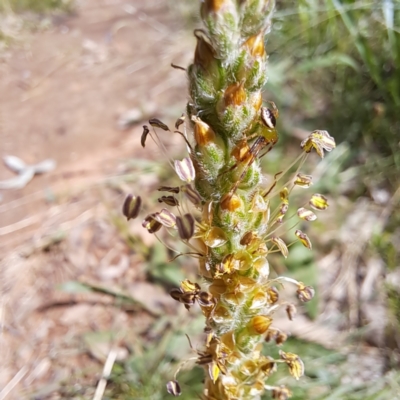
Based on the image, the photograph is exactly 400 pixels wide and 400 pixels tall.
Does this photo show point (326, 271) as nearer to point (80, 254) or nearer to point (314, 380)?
point (314, 380)

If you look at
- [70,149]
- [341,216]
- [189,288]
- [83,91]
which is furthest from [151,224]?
[83,91]

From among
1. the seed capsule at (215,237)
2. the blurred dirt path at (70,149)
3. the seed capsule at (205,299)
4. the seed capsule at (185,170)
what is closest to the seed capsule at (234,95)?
the seed capsule at (185,170)

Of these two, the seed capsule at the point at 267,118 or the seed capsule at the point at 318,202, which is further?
the seed capsule at the point at 318,202

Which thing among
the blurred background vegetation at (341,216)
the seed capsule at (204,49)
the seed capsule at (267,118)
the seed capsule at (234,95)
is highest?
the seed capsule at (204,49)

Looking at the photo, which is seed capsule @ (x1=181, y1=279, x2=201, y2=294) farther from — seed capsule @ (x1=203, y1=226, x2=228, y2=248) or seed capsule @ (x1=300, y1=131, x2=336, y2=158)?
seed capsule @ (x1=300, y1=131, x2=336, y2=158)

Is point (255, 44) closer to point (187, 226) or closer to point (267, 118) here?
point (267, 118)

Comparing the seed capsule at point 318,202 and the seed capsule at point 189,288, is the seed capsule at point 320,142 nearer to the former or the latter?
the seed capsule at point 318,202

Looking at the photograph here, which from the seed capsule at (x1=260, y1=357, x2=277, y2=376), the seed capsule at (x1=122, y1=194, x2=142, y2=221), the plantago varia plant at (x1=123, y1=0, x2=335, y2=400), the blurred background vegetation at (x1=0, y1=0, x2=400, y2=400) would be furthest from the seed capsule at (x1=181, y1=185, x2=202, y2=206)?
the blurred background vegetation at (x1=0, y1=0, x2=400, y2=400)
